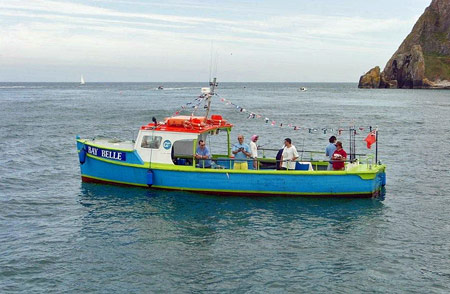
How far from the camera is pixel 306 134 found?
45.5m

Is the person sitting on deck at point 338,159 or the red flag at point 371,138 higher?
the red flag at point 371,138

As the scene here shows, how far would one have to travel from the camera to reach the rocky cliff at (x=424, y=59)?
552 ft

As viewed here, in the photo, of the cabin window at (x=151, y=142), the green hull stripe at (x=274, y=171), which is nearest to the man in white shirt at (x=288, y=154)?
the green hull stripe at (x=274, y=171)

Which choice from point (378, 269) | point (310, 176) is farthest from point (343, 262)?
point (310, 176)

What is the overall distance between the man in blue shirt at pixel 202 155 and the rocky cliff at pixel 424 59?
159 m

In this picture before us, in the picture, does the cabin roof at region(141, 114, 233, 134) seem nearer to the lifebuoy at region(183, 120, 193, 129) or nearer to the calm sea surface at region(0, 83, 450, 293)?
the lifebuoy at region(183, 120, 193, 129)

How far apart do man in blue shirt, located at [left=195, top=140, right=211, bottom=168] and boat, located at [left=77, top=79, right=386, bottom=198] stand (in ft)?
0.60

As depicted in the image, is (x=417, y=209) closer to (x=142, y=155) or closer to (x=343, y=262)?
(x=343, y=262)

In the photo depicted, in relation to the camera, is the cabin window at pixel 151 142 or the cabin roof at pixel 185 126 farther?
the cabin window at pixel 151 142

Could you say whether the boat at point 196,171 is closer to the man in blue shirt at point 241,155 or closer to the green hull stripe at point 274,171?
the green hull stripe at point 274,171

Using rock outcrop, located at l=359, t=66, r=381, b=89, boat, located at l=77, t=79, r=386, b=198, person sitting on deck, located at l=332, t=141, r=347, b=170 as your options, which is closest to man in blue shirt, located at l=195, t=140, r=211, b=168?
boat, located at l=77, t=79, r=386, b=198

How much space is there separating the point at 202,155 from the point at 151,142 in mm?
2211

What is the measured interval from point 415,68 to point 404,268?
166433 millimetres

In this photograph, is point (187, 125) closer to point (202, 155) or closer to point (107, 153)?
point (202, 155)
